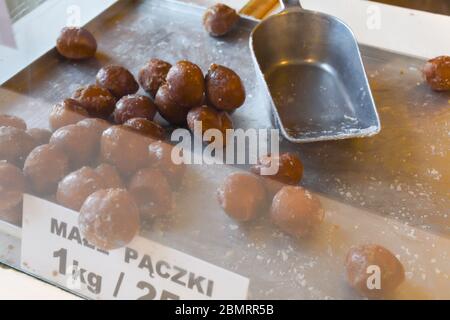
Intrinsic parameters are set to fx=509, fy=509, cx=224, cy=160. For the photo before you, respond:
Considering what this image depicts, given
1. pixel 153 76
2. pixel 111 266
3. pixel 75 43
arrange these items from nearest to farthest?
pixel 111 266 → pixel 153 76 → pixel 75 43

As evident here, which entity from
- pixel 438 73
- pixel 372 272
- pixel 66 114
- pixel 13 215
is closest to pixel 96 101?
pixel 66 114

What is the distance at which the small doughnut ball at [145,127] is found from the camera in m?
0.85

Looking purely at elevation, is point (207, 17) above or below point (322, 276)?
above

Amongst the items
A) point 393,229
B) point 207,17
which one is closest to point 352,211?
point 393,229

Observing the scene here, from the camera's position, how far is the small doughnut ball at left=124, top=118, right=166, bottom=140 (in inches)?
33.4

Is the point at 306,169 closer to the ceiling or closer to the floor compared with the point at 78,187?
closer to the floor

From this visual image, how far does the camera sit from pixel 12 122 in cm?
87

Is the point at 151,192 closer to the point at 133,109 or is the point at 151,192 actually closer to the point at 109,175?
the point at 109,175

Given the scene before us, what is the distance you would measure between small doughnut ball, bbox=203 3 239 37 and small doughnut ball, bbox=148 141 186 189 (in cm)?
46

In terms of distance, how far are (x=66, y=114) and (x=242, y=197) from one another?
0.34m

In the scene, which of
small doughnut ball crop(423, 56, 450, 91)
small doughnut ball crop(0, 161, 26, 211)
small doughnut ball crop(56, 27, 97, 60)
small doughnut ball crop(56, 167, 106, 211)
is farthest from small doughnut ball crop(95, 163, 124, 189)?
small doughnut ball crop(423, 56, 450, 91)

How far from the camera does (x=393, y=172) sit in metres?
0.90

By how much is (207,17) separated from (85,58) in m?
0.30
